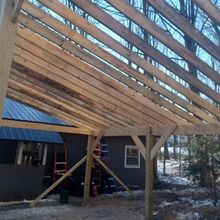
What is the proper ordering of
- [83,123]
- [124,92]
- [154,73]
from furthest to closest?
[83,123] → [124,92] → [154,73]

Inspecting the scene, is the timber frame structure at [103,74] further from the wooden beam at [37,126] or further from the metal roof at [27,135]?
the metal roof at [27,135]

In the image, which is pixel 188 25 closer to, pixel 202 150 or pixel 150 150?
pixel 150 150

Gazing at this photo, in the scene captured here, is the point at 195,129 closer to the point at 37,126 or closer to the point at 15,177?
the point at 37,126

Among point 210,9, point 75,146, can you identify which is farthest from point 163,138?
point 75,146

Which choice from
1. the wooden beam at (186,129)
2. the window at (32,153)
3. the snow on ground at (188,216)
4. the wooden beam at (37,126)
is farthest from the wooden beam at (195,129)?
the window at (32,153)

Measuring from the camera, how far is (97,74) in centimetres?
513

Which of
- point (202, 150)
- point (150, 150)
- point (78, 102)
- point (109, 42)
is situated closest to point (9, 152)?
point (78, 102)

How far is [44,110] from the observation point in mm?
8406

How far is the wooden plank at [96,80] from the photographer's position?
4541 millimetres

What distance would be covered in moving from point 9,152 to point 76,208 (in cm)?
295

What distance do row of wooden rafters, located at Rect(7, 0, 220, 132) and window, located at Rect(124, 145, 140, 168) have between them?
5528 millimetres

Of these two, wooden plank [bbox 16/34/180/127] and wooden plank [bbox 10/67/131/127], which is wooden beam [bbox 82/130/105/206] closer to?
wooden plank [bbox 10/67/131/127]

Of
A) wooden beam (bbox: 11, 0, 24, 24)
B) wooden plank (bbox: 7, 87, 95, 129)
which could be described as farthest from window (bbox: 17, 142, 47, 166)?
wooden beam (bbox: 11, 0, 24, 24)

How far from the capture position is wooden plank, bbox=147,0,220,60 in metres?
3.02
